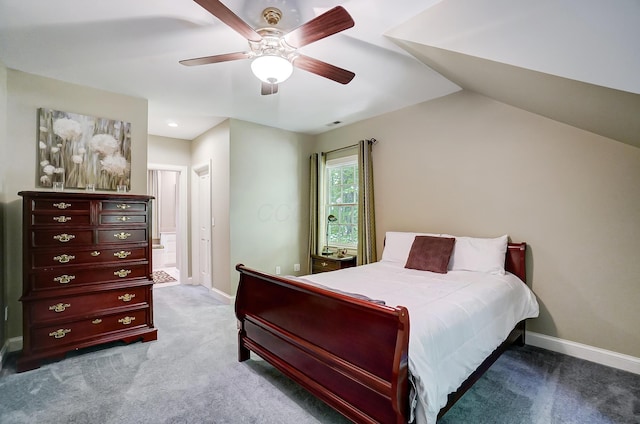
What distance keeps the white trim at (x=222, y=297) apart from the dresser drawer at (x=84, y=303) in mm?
1305

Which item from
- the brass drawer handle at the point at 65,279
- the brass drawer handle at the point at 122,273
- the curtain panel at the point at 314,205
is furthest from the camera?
the curtain panel at the point at 314,205

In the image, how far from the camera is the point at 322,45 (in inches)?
92.0

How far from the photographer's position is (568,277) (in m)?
2.62

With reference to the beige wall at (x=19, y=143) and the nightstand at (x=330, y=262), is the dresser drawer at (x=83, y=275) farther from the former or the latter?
the nightstand at (x=330, y=262)

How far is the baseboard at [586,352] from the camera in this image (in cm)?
233

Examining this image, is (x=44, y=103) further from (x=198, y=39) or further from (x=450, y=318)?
(x=450, y=318)

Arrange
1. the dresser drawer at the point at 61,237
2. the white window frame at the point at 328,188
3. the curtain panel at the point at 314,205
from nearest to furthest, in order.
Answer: the dresser drawer at the point at 61,237, the white window frame at the point at 328,188, the curtain panel at the point at 314,205

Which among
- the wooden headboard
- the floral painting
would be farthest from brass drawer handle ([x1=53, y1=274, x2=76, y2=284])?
the wooden headboard

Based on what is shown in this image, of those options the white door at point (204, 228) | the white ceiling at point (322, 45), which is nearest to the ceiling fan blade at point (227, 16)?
the white ceiling at point (322, 45)

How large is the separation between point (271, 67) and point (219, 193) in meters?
2.91

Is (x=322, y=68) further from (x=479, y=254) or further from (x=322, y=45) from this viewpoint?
(x=479, y=254)

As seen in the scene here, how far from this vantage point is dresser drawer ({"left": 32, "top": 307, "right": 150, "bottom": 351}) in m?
2.46

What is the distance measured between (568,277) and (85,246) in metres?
4.48

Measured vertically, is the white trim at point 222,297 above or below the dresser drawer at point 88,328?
below
